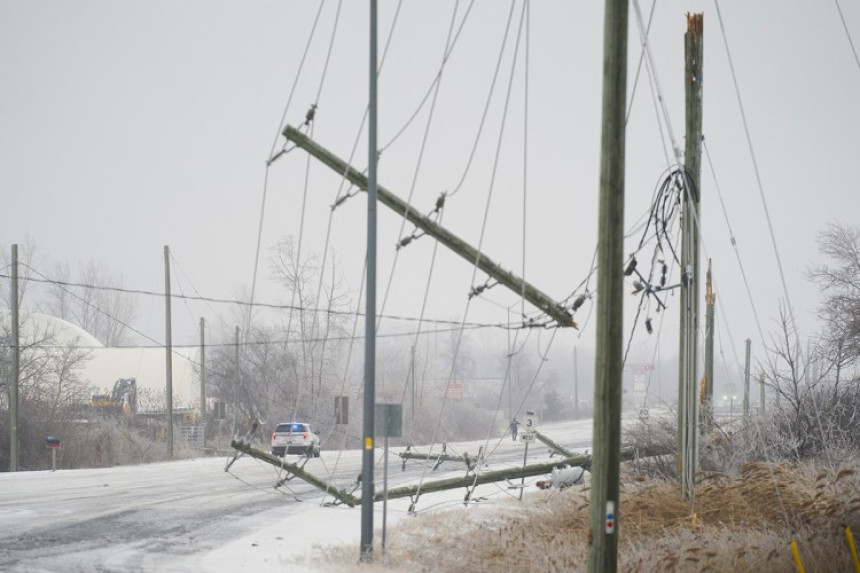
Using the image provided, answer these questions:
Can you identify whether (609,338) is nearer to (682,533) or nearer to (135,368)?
(682,533)

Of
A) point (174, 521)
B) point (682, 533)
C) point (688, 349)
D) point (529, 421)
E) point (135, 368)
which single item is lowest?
point (174, 521)

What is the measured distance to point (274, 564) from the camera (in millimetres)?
13180

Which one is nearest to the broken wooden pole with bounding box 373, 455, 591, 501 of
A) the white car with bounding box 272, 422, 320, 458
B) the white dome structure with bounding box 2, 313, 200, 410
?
the white car with bounding box 272, 422, 320, 458

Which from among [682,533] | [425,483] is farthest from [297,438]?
[682,533]

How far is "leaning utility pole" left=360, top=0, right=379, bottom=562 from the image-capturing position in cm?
1354

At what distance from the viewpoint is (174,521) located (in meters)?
18.0

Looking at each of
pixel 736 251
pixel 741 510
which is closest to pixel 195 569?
pixel 741 510

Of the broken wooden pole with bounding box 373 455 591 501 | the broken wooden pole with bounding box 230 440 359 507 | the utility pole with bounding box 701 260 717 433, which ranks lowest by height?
the broken wooden pole with bounding box 373 455 591 501

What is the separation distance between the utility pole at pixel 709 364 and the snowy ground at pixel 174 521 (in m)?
4.59

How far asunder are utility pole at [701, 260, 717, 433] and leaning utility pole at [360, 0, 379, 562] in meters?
7.70

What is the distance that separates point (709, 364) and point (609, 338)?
44.3 ft

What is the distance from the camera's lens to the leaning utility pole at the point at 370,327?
44.4 ft

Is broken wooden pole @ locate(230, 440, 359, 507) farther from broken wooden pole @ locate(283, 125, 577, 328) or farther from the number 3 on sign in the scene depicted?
the number 3 on sign

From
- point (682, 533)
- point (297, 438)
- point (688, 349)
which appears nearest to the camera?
point (682, 533)
